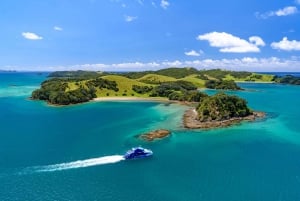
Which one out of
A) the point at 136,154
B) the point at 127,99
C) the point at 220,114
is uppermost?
the point at 220,114

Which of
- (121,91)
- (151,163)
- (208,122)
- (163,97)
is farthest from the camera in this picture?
(121,91)

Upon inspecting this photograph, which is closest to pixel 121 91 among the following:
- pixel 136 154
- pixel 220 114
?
pixel 220 114

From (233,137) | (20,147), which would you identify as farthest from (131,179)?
(233,137)

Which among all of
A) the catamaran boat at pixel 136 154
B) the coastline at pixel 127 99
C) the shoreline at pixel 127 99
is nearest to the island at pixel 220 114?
the catamaran boat at pixel 136 154

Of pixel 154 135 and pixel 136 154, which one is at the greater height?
pixel 136 154

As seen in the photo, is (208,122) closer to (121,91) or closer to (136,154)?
(136,154)

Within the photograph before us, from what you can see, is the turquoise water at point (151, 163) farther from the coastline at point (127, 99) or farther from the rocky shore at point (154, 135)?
the coastline at point (127, 99)

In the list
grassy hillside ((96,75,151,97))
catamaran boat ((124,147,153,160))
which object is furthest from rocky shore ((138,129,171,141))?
grassy hillside ((96,75,151,97))
